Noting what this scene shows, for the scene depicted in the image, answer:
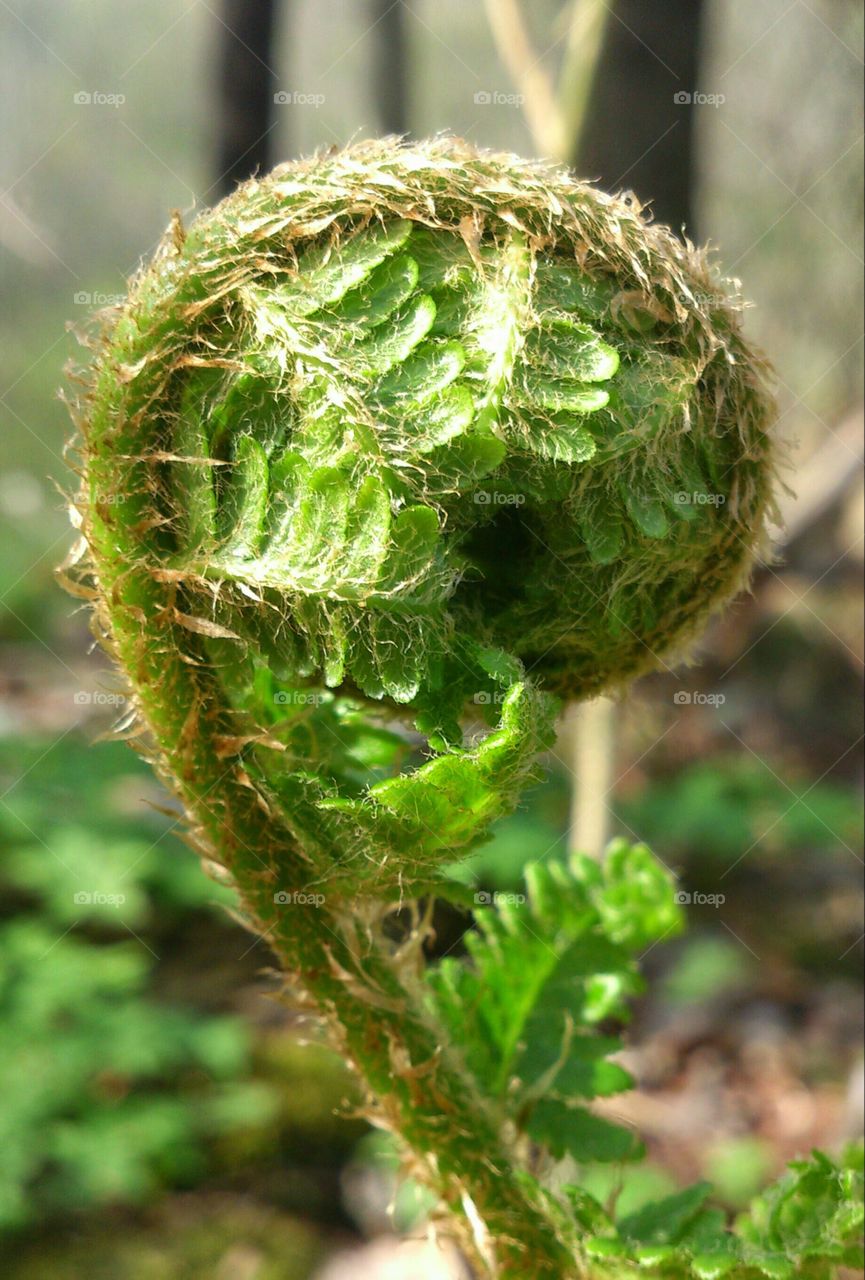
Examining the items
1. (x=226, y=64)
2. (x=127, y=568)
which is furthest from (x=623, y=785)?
(x=127, y=568)

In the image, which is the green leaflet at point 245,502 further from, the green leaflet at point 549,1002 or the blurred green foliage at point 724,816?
the blurred green foliage at point 724,816

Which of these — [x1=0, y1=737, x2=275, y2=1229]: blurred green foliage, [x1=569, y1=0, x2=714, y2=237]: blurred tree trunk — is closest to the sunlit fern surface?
[x1=569, y1=0, x2=714, y2=237]: blurred tree trunk

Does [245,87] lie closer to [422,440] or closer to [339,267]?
[339,267]

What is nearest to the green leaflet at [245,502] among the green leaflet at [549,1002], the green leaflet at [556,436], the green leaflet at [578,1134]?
the green leaflet at [556,436]

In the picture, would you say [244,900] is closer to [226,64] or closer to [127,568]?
[127,568]

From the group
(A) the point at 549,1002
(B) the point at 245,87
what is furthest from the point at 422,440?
(B) the point at 245,87

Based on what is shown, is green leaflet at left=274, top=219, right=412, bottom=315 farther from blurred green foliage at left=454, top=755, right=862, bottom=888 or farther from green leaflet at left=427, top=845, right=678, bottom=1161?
blurred green foliage at left=454, top=755, right=862, bottom=888
